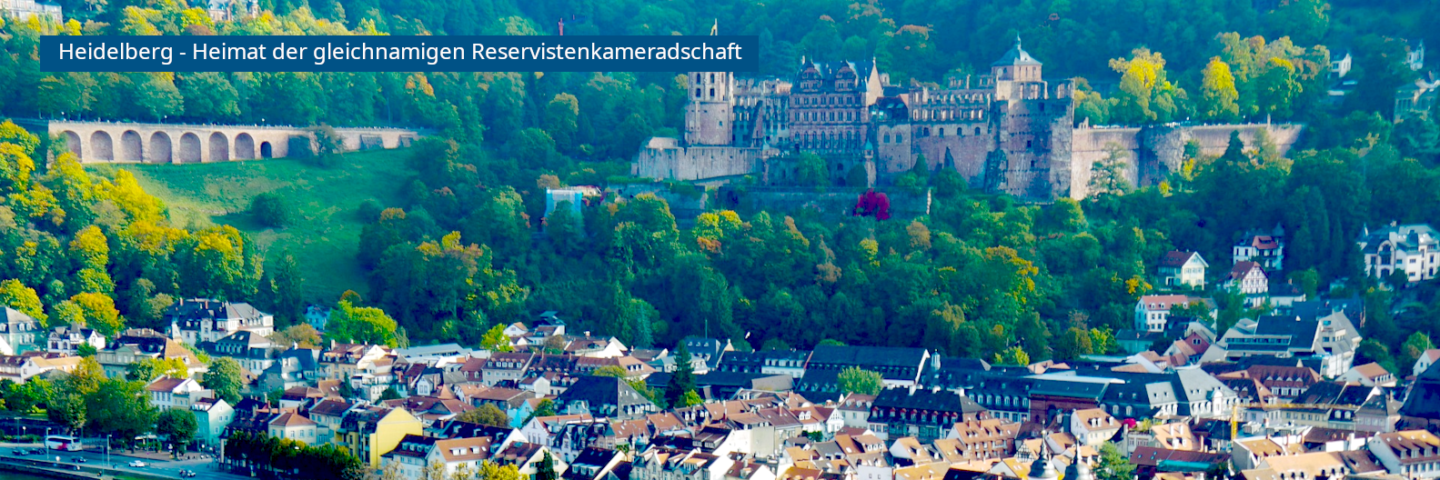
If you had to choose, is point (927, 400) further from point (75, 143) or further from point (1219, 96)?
point (75, 143)

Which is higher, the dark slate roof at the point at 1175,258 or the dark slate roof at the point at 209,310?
the dark slate roof at the point at 1175,258

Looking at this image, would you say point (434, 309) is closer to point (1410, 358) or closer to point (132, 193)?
point (132, 193)

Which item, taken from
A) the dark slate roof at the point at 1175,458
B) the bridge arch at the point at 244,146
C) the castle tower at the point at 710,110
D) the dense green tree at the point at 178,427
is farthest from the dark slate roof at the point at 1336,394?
the bridge arch at the point at 244,146

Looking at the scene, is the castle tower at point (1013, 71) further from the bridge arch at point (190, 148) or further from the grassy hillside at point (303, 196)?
the bridge arch at point (190, 148)

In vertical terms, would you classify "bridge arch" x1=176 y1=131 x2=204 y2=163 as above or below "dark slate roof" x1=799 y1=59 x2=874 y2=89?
below

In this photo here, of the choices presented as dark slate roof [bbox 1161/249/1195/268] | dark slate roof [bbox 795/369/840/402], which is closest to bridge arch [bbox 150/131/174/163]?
dark slate roof [bbox 795/369/840/402]

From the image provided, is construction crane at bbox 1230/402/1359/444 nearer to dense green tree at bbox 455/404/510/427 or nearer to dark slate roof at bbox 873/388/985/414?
dark slate roof at bbox 873/388/985/414

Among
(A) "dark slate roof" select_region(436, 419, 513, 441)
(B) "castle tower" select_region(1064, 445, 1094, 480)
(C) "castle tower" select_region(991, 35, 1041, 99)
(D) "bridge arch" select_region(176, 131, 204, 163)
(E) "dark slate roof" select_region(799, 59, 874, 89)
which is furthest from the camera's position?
(D) "bridge arch" select_region(176, 131, 204, 163)

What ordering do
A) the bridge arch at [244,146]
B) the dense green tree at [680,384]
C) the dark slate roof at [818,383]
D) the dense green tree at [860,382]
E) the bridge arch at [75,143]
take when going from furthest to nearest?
the bridge arch at [244,146], the bridge arch at [75,143], the dark slate roof at [818,383], the dense green tree at [860,382], the dense green tree at [680,384]
